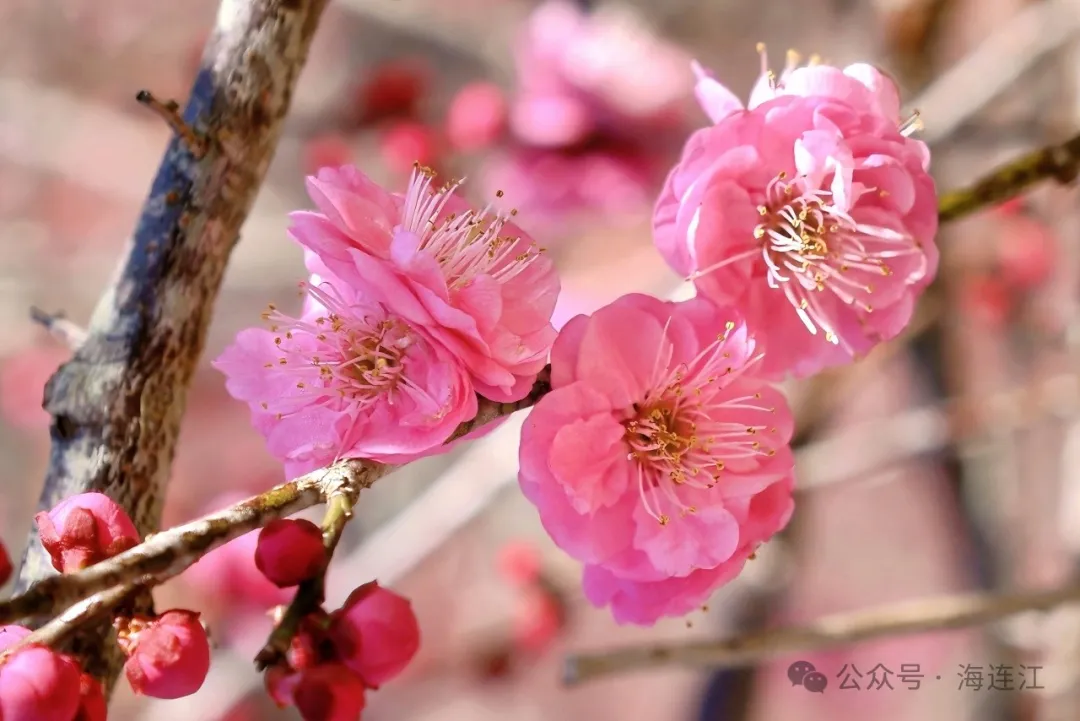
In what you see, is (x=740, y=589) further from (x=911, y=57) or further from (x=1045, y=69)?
(x=1045, y=69)

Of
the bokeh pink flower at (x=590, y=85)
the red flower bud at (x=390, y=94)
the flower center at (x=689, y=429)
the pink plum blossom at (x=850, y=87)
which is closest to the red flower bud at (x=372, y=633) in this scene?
the flower center at (x=689, y=429)

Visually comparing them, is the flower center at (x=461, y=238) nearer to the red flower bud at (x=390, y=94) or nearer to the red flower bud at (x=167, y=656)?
the red flower bud at (x=167, y=656)

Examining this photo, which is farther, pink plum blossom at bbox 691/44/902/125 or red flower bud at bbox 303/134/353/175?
red flower bud at bbox 303/134/353/175

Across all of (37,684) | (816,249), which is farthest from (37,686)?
(816,249)

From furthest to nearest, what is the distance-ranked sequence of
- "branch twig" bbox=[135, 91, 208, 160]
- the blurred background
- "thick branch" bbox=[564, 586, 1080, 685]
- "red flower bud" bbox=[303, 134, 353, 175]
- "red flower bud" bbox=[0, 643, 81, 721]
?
"red flower bud" bbox=[303, 134, 353, 175] < the blurred background < "thick branch" bbox=[564, 586, 1080, 685] < "branch twig" bbox=[135, 91, 208, 160] < "red flower bud" bbox=[0, 643, 81, 721]

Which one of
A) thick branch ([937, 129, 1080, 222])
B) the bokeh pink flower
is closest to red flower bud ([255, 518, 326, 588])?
thick branch ([937, 129, 1080, 222])

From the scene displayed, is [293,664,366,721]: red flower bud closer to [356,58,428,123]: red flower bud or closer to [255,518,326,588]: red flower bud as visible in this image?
[255,518,326,588]: red flower bud

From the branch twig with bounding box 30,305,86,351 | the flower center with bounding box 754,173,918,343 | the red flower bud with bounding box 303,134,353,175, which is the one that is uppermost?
the red flower bud with bounding box 303,134,353,175

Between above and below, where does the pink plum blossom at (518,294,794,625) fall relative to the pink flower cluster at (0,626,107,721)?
above

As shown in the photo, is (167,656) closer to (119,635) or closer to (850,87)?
(119,635)
